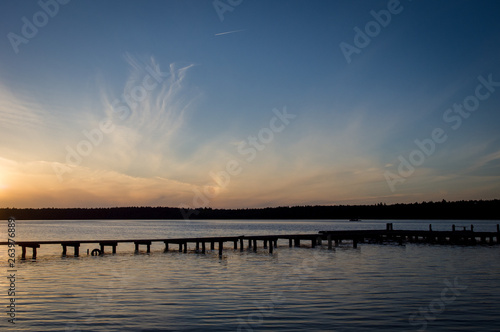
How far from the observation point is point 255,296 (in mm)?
22219

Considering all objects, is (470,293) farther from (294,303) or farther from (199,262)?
(199,262)

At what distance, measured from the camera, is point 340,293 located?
75.2ft

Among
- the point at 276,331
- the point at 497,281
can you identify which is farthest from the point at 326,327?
the point at 497,281

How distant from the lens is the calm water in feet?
55.6

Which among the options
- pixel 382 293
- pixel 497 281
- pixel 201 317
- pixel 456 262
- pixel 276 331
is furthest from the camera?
pixel 456 262

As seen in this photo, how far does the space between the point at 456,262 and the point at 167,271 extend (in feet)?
77.5

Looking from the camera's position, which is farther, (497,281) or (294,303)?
(497,281)

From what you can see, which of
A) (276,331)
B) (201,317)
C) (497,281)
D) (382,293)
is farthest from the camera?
(497,281)

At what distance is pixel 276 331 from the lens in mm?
15781

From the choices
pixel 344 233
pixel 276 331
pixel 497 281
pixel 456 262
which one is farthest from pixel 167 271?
pixel 344 233

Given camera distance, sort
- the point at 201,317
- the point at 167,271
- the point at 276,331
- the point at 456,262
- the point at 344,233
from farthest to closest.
A: the point at 344,233 → the point at 456,262 → the point at 167,271 → the point at 201,317 → the point at 276,331

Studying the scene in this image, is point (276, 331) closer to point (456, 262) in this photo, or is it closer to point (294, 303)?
point (294, 303)

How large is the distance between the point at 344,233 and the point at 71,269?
120 feet

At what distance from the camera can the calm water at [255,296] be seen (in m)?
16.9
